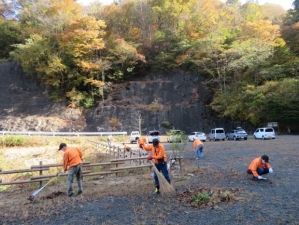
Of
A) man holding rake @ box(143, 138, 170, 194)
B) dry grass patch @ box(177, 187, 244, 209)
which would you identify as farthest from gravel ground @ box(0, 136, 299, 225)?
man holding rake @ box(143, 138, 170, 194)

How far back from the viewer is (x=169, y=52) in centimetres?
3606

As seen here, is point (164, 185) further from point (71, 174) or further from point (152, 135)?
point (152, 135)

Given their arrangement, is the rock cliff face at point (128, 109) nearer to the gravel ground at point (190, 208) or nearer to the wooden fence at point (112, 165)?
the wooden fence at point (112, 165)

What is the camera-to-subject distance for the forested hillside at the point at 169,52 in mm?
27703

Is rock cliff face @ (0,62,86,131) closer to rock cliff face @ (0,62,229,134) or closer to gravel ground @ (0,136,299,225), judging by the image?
rock cliff face @ (0,62,229,134)

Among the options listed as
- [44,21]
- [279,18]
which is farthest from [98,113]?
[279,18]

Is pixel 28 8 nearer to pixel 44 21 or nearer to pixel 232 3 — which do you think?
pixel 44 21

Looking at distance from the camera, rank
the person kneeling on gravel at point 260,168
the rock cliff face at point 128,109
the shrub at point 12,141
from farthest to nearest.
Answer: the rock cliff face at point 128,109, the shrub at point 12,141, the person kneeling on gravel at point 260,168

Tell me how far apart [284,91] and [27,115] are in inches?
1154

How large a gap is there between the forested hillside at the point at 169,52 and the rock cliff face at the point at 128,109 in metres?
0.77

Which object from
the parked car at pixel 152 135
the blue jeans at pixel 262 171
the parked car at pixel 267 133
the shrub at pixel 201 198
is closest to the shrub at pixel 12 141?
the parked car at pixel 152 135

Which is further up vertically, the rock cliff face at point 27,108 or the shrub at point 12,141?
the rock cliff face at point 27,108

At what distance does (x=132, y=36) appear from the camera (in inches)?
1437

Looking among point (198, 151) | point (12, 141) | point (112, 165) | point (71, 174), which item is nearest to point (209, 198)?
point (71, 174)
